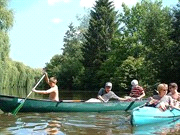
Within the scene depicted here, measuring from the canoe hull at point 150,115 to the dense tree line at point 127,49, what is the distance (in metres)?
22.0

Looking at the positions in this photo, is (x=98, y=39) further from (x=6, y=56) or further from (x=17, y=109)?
(x=17, y=109)

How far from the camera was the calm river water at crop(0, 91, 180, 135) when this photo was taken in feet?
27.6

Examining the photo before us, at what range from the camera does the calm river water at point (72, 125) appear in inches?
332

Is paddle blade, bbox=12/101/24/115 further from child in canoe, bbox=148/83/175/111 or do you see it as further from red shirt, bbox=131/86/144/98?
red shirt, bbox=131/86/144/98

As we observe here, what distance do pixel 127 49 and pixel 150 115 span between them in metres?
33.0

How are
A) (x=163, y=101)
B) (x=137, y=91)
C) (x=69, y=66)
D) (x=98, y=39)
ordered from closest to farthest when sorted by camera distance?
(x=163, y=101) → (x=137, y=91) → (x=98, y=39) → (x=69, y=66)

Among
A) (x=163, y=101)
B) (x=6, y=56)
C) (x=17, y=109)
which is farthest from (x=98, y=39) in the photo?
(x=163, y=101)

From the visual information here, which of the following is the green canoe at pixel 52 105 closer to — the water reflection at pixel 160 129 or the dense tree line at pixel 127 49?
the water reflection at pixel 160 129

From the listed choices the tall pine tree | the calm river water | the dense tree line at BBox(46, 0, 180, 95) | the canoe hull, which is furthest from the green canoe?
the tall pine tree

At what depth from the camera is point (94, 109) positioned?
12.7m

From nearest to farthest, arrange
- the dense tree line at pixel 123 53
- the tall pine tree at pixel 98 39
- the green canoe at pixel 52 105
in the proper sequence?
the green canoe at pixel 52 105, the dense tree line at pixel 123 53, the tall pine tree at pixel 98 39

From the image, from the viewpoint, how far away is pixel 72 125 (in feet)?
31.5

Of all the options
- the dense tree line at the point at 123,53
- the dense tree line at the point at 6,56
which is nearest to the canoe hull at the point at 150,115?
the dense tree line at the point at 6,56

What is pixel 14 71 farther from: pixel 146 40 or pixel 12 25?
pixel 146 40
